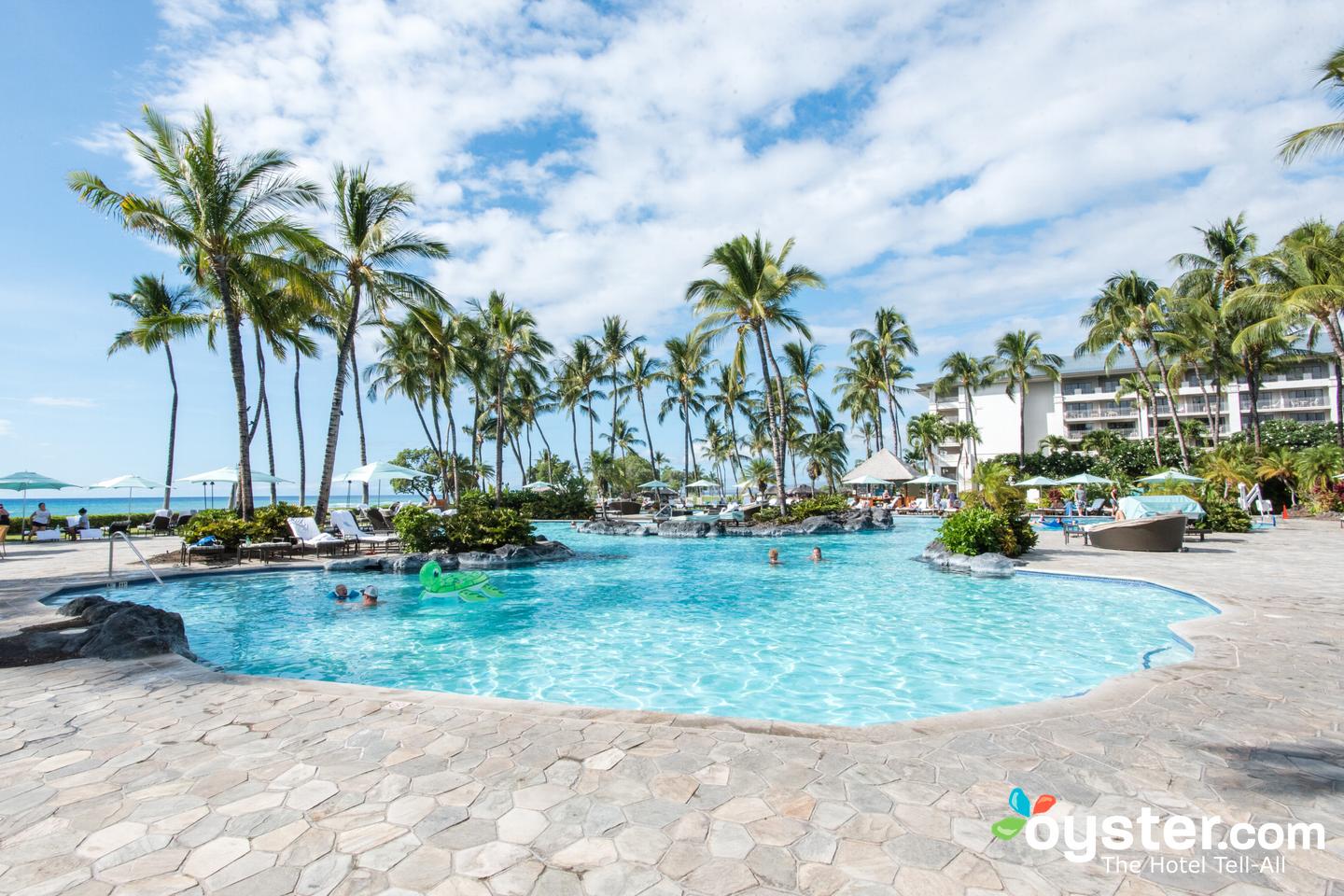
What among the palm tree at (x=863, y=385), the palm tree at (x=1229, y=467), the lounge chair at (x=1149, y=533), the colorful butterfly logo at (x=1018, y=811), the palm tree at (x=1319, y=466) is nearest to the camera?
the colorful butterfly logo at (x=1018, y=811)

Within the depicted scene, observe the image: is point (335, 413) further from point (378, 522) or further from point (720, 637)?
point (720, 637)

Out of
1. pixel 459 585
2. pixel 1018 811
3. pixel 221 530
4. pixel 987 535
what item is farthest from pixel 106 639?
pixel 987 535

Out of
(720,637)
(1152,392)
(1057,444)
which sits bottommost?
(720,637)

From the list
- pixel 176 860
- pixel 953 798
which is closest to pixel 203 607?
pixel 176 860

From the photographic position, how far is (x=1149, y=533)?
14.6 m

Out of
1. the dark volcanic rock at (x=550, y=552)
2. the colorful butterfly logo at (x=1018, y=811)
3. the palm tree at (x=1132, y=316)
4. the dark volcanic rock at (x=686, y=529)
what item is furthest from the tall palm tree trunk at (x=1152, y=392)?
the colorful butterfly logo at (x=1018, y=811)

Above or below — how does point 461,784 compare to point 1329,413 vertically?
below

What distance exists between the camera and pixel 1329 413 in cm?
4644

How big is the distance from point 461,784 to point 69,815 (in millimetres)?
1842

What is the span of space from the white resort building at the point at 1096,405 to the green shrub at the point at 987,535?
39185 mm

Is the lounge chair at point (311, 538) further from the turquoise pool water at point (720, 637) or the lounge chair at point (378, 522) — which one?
the lounge chair at point (378, 522)

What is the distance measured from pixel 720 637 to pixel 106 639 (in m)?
6.88

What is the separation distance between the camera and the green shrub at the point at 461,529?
49.7 feet

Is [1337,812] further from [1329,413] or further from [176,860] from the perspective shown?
[1329,413]
